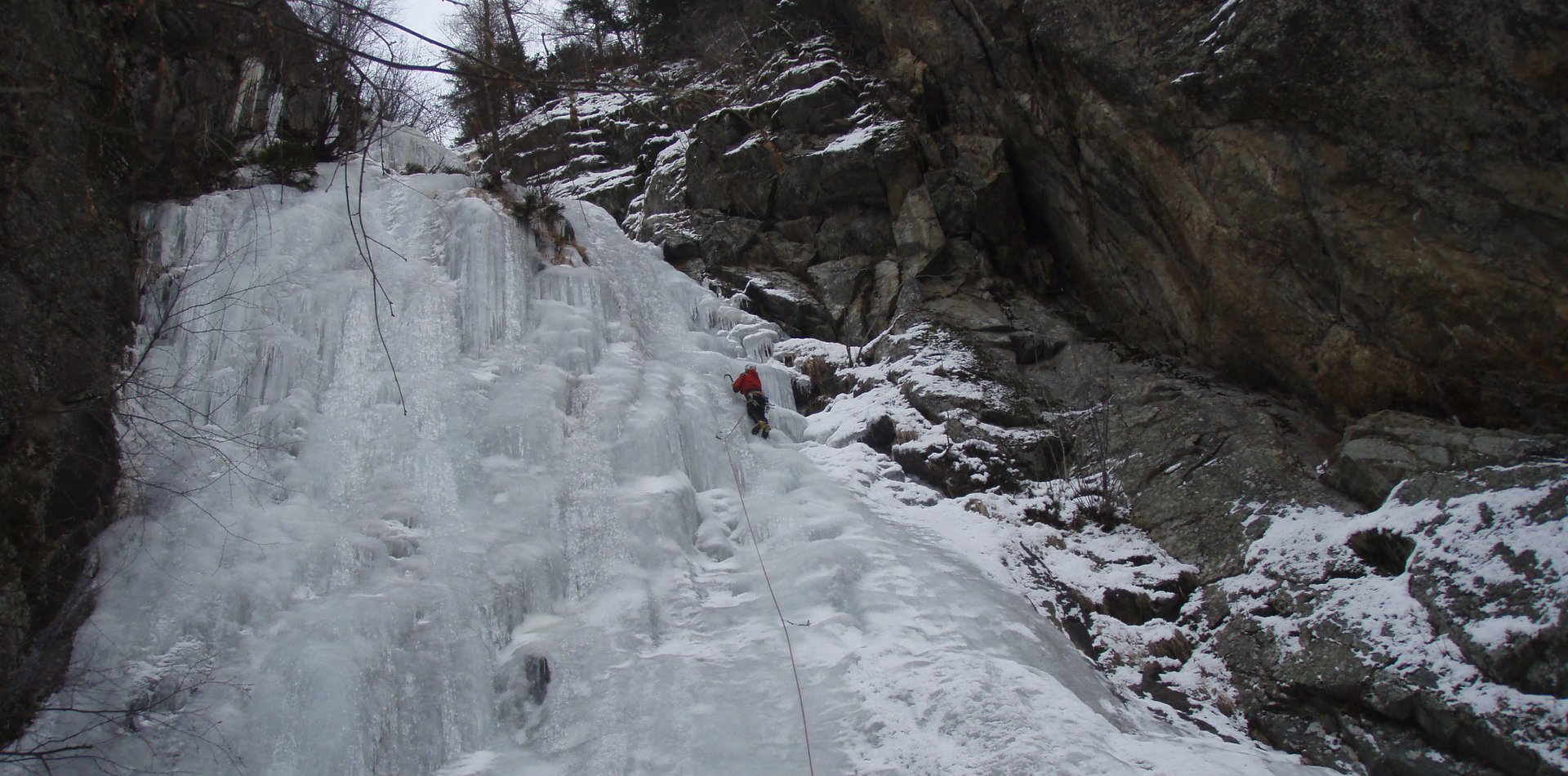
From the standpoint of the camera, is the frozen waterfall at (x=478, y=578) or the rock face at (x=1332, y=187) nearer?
the frozen waterfall at (x=478, y=578)

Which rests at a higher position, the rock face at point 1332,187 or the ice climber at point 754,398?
the rock face at point 1332,187

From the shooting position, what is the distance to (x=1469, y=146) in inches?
254

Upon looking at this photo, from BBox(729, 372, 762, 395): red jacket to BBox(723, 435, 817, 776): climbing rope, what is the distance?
747 millimetres

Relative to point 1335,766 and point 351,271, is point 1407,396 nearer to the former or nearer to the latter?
point 1335,766

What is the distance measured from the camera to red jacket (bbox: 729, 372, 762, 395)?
938cm

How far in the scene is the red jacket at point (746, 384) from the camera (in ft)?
30.8

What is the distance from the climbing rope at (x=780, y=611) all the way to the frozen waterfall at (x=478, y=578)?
0.04m

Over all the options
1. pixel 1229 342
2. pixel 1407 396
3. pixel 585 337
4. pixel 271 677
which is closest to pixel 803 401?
pixel 585 337

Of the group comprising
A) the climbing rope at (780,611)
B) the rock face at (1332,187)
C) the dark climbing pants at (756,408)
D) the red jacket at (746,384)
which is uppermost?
the rock face at (1332,187)

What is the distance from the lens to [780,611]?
5945 millimetres

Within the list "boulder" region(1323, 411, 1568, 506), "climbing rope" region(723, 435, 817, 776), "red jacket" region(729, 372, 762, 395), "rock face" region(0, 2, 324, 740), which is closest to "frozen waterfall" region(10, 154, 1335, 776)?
"climbing rope" region(723, 435, 817, 776)

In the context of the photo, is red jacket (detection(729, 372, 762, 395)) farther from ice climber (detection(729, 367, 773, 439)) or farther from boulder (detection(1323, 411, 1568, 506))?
boulder (detection(1323, 411, 1568, 506))

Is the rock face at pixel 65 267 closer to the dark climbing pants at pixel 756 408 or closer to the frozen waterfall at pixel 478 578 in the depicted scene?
the frozen waterfall at pixel 478 578

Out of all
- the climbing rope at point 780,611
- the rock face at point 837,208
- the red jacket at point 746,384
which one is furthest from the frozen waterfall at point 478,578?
the rock face at point 837,208
